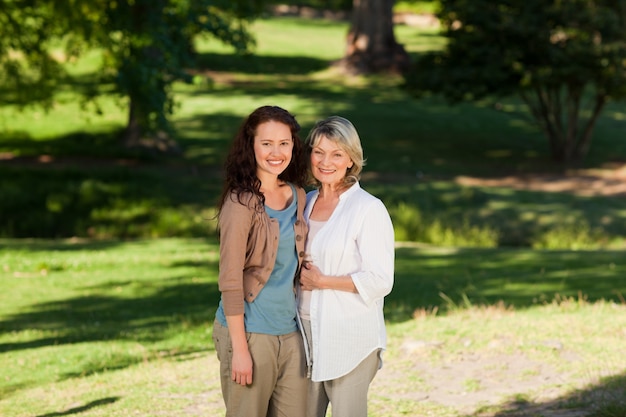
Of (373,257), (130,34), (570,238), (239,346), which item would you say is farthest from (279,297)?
(130,34)

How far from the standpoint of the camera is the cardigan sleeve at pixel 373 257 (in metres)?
4.69

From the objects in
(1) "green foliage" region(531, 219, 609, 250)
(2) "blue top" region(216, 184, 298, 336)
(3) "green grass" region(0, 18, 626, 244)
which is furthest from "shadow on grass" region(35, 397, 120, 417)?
(1) "green foliage" region(531, 219, 609, 250)

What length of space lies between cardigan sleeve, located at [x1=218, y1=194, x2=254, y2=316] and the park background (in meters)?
3.05

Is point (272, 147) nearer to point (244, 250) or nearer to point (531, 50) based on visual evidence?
point (244, 250)

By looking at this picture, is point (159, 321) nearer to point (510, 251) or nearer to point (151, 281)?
point (151, 281)

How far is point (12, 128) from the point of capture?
31.2 m

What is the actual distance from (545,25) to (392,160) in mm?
5662

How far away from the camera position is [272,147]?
4.68 meters

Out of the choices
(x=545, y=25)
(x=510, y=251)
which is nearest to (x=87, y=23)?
(x=510, y=251)

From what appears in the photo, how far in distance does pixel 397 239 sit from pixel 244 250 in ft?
52.5

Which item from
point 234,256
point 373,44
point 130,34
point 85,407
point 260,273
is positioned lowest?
point 85,407

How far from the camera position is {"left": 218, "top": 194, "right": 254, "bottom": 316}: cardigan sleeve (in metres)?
4.50

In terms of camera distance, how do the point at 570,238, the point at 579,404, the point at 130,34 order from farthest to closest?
1. the point at 130,34
2. the point at 570,238
3. the point at 579,404

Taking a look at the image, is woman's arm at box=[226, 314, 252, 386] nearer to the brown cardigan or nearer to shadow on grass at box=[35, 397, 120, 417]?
the brown cardigan
